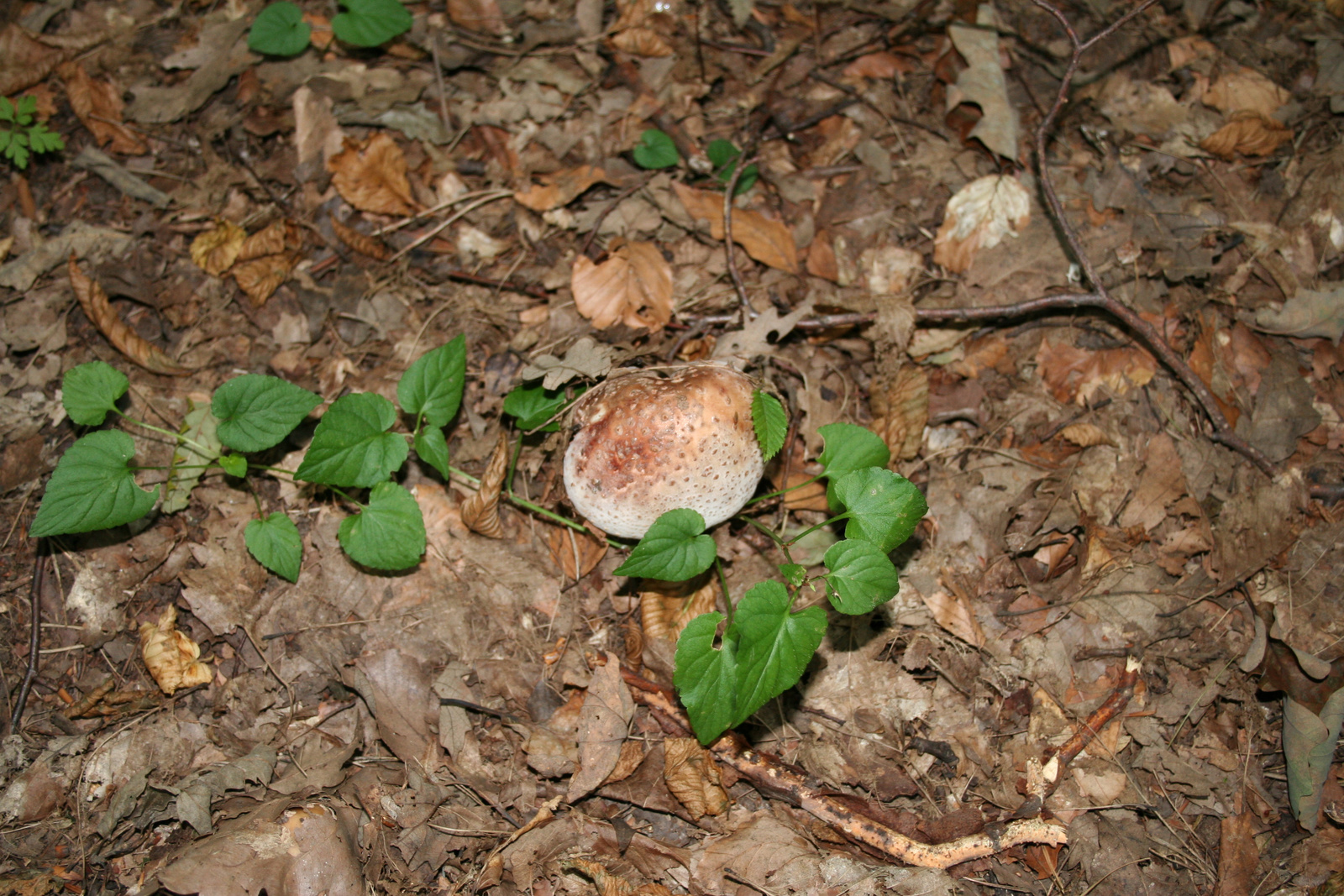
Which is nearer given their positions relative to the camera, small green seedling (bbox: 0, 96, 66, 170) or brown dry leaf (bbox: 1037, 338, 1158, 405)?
brown dry leaf (bbox: 1037, 338, 1158, 405)

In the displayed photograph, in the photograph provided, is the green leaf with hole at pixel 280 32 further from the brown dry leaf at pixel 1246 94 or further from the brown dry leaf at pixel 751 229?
the brown dry leaf at pixel 1246 94

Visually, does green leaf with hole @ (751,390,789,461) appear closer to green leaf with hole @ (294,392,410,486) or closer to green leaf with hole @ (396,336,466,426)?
green leaf with hole @ (396,336,466,426)

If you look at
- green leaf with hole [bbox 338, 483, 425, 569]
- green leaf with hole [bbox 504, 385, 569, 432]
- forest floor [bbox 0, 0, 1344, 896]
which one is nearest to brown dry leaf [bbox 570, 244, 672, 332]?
forest floor [bbox 0, 0, 1344, 896]

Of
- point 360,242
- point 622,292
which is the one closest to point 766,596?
point 622,292

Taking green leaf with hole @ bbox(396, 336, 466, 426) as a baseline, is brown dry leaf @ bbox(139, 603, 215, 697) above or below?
below

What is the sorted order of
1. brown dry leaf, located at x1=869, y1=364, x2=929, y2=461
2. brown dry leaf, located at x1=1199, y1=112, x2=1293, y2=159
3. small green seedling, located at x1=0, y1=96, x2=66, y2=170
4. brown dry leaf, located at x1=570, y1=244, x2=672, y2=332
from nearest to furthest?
brown dry leaf, located at x1=869, y1=364, x2=929, y2=461
brown dry leaf, located at x1=570, y1=244, x2=672, y2=332
small green seedling, located at x1=0, y1=96, x2=66, y2=170
brown dry leaf, located at x1=1199, y1=112, x2=1293, y2=159

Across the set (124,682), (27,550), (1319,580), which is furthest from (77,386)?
(1319,580)

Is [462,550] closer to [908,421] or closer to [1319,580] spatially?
[908,421]

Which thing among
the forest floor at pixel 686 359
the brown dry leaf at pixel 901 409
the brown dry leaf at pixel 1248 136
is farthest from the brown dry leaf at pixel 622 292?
the brown dry leaf at pixel 1248 136
